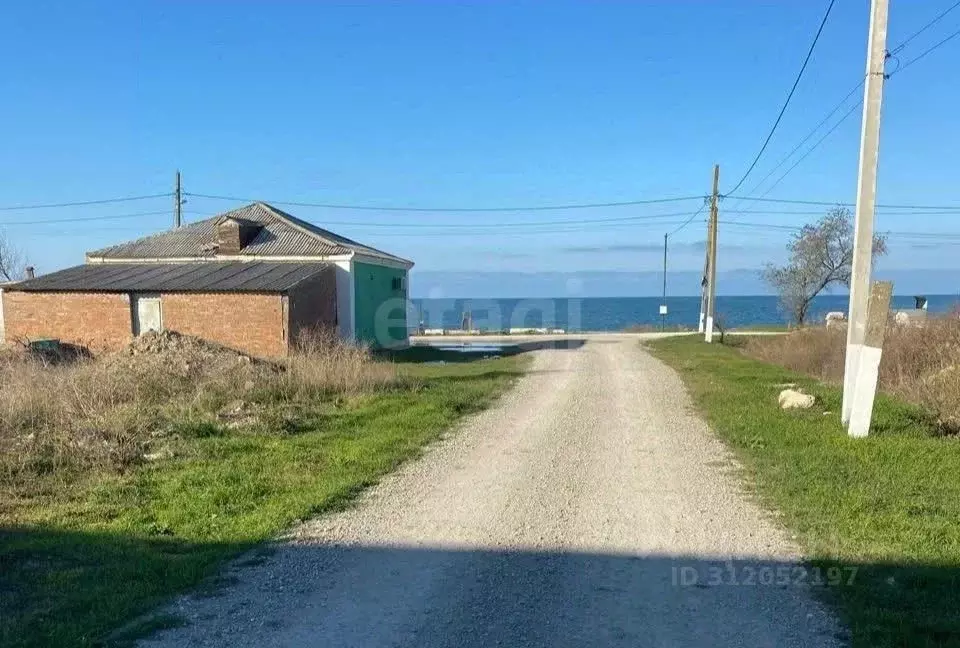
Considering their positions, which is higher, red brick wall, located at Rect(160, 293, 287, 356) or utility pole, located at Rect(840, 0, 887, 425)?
utility pole, located at Rect(840, 0, 887, 425)

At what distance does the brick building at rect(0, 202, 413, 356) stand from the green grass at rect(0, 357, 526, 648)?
38.4ft

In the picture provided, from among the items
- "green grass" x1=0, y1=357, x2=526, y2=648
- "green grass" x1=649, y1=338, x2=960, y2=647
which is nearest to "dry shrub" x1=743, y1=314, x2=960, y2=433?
"green grass" x1=649, y1=338, x2=960, y2=647

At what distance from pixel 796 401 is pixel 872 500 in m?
6.00

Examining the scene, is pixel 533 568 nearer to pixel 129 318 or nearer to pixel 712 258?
pixel 129 318

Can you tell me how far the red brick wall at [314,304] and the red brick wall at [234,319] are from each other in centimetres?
44

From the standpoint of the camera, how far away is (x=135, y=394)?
40.3ft

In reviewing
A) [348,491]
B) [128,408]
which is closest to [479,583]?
[348,491]

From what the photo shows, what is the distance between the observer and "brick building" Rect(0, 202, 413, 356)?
2362 centimetres

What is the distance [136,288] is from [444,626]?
2408cm

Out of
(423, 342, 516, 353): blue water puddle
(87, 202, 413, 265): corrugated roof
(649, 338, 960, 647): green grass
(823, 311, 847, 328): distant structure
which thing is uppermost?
(87, 202, 413, 265): corrugated roof

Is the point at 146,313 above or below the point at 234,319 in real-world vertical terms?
above

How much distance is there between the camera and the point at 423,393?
14219 mm

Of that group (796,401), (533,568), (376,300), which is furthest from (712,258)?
(533,568)

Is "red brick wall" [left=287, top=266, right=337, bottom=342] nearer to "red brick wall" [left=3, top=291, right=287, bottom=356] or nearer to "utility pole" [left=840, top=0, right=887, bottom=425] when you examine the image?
"red brick wall" [left=3, top=291, right=287, bottom=356]
